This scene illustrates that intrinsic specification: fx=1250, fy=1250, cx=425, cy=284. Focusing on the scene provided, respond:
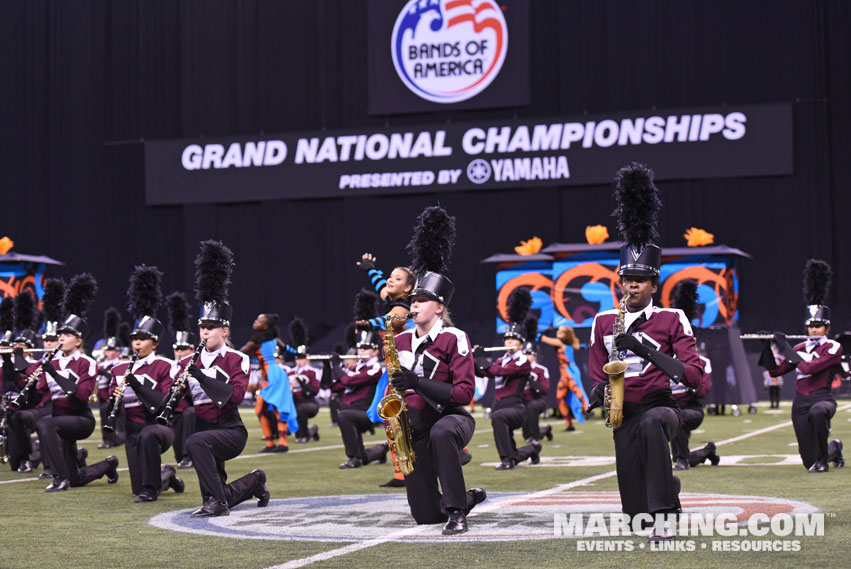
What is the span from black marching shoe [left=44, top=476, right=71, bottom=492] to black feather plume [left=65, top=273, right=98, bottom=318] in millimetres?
2004

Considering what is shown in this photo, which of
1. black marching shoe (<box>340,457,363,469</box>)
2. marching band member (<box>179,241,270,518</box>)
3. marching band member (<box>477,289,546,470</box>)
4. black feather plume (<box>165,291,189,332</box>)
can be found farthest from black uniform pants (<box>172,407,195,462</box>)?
marching band member (<box>179,241,270,518</box>)

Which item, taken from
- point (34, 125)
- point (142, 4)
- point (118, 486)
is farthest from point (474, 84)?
point (118, 486)

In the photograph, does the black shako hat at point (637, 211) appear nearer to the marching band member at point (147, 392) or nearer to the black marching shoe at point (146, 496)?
the marching band member at point (147, 392)

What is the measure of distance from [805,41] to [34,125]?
20.4 m

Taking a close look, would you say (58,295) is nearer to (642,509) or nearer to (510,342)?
(510,342)

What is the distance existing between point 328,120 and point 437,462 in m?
24.7

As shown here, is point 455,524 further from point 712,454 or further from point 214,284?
point 712,454

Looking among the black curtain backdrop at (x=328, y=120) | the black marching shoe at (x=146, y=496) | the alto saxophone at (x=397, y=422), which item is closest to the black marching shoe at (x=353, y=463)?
the black marching shoe at (x=146, y=496)

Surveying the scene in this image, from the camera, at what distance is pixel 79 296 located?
42.3 feet

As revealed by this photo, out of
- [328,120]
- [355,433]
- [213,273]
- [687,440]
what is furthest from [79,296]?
[328,120]

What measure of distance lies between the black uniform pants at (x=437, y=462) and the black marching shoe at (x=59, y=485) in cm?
453

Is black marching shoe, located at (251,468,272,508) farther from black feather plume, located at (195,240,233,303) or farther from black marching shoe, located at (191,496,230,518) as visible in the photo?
black feather plume, located at (195,240,233,303)

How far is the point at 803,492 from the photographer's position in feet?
32.8

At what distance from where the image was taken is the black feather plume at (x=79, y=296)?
42.2 ft
